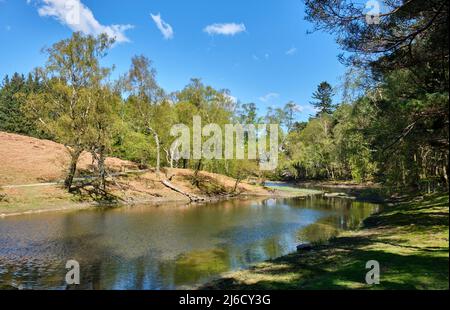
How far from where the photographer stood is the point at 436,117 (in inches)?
506

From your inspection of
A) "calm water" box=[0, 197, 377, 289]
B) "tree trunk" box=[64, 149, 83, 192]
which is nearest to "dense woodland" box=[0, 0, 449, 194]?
"tree trunk" box=[64, 149, 83, 192]

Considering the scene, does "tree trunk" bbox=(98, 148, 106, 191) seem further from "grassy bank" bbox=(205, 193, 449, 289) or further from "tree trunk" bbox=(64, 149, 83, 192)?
"grassy bank" bbox=(205, 193, 449, 289)

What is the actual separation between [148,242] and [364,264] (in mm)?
12916

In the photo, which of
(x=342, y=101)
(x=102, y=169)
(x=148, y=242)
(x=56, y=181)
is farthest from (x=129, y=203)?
(x=342, y=101)

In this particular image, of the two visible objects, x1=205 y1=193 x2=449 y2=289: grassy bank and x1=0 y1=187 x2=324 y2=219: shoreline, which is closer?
x1=205 y1=193 x2=449 y2=289: grassy bank

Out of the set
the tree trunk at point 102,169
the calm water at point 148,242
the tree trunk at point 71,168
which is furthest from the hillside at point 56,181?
the calm water at point 148,242

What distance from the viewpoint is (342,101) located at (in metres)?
47.9

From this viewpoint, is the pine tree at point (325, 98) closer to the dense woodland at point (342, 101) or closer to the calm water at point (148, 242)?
the dense woodland at point (342, 101)

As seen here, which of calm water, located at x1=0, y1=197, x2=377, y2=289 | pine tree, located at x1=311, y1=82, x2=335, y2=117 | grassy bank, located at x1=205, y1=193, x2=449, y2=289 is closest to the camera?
grassy bank, located at x1=205, y1=193, x2=449, y2=289

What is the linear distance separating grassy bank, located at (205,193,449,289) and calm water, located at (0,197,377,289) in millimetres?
2267

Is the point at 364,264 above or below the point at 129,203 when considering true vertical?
above

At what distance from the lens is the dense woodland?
13.4 meters

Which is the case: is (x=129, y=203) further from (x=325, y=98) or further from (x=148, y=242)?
(x=325, y=98)
